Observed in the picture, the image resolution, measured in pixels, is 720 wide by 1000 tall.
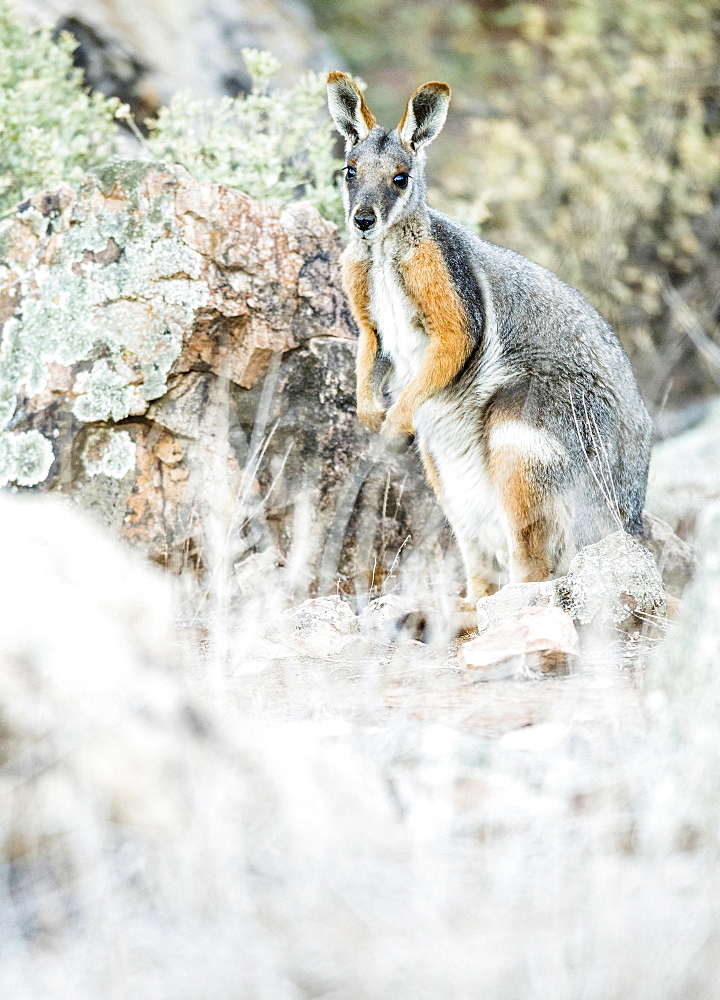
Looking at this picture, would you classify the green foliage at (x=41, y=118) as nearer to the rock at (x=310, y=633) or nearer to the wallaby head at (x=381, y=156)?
the wallaby head at (x=381, y=156)

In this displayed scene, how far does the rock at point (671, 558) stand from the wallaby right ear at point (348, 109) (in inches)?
95.8

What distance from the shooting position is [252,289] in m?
5.10

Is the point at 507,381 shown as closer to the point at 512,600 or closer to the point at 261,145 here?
the point at 512,600

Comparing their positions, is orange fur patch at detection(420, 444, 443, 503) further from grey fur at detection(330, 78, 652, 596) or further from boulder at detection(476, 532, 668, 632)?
boulder at detection(476, 532, 668, 632)

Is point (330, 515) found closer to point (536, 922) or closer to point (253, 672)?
point (253, 672)

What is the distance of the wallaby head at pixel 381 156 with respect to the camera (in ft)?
14.4

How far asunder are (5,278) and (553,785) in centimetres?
395

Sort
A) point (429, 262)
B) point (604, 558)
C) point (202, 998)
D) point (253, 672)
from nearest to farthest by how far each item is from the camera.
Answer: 1. point (202, 998)
2. point (253, 672)
3. point (604, 558)
4. point (429, 262)

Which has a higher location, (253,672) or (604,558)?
(604,558)

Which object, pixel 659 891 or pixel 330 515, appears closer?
pixel 659 891

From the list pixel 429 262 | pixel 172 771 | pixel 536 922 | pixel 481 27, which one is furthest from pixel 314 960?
pixel 481 27

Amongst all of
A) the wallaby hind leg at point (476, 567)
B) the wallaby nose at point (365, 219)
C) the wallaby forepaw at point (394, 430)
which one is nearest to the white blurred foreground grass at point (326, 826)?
the wallaby hind leg at point (476, 567)

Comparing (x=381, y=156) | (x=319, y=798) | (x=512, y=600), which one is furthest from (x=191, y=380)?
(x=319, y=798)

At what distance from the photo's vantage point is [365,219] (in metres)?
4.34
